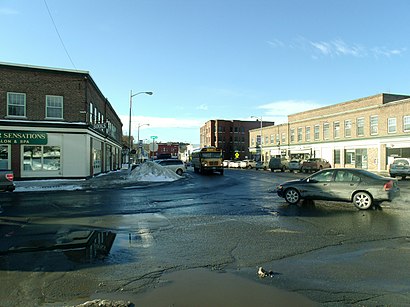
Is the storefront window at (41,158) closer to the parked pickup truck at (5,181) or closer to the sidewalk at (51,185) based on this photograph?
the sidewalk at (51,185)

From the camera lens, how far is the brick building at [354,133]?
Result: 41.8 m

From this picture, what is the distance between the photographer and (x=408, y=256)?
6.31 m

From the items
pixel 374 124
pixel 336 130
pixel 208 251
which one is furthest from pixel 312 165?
pixel 208 251

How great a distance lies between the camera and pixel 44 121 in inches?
967

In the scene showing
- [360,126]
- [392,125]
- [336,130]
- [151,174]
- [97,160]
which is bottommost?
[151,174]

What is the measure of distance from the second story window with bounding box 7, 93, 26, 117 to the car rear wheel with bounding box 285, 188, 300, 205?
19319mm

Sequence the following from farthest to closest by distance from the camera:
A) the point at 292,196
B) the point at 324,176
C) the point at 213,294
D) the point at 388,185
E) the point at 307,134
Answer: the point at 307,134
the point at 292,196
the point at 324,176
the point at 388,185
the point at 213,294

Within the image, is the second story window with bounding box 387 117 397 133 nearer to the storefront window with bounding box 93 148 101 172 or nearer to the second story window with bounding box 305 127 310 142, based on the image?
the second story window with bounding box 305 127 310 142

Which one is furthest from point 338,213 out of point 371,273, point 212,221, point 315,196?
point 371,273

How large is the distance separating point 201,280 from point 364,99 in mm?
51473

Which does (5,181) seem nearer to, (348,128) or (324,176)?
(324,176)

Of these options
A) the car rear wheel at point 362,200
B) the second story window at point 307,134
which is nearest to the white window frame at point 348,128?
the second story window at point 307,134

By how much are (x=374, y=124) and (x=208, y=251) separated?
148ft

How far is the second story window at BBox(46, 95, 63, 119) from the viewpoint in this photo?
81.6 ft
